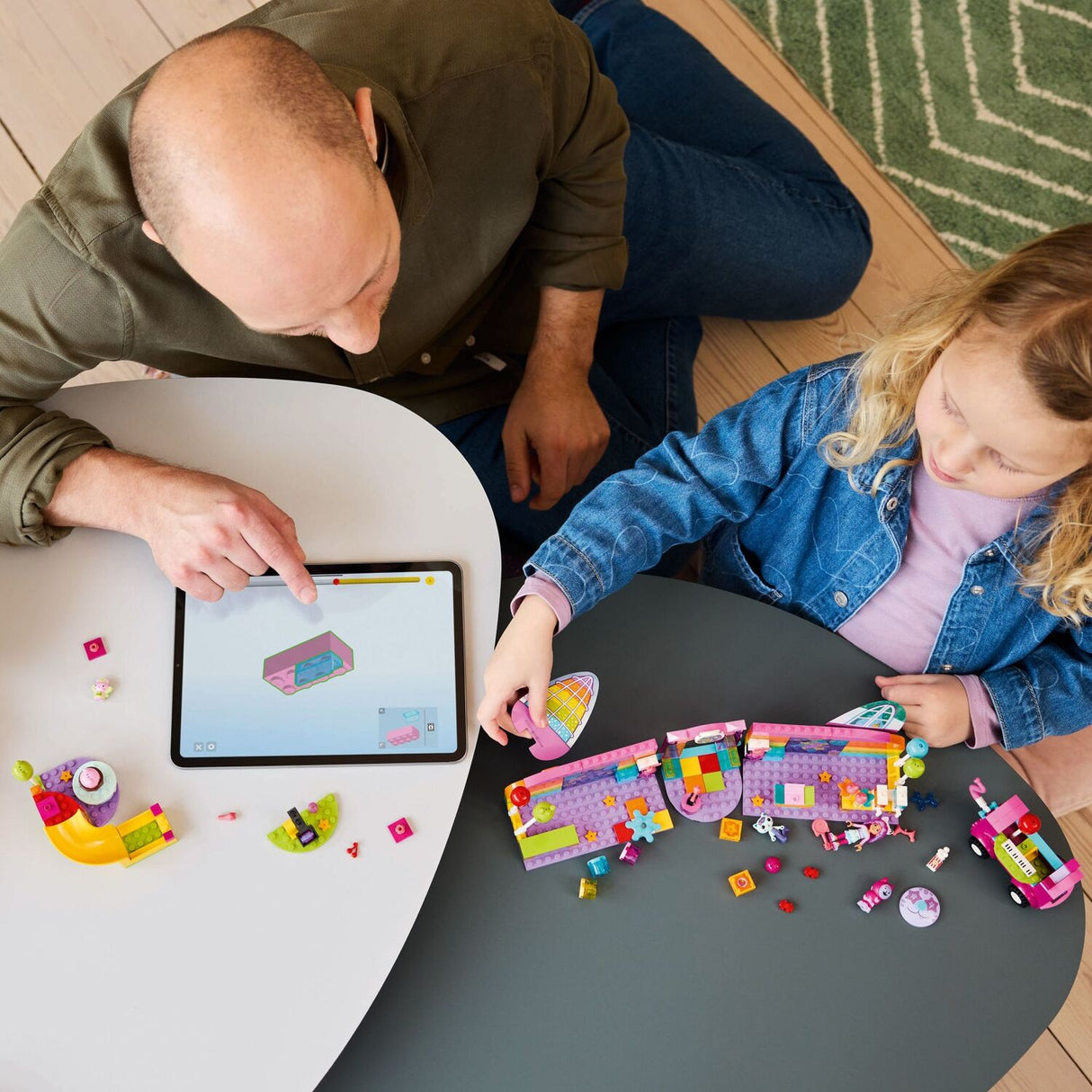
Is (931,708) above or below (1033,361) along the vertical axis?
below

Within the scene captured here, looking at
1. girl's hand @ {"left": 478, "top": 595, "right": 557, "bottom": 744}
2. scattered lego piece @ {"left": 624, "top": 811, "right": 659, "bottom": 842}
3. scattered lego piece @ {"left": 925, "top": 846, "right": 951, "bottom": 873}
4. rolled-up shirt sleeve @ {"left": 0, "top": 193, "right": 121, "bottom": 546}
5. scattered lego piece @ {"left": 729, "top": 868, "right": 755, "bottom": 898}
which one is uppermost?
rolled-up shirt sleeve @ {"left": 0, "top": 193, "right": 121, "bottom": 546}

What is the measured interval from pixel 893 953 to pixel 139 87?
0.97 meters

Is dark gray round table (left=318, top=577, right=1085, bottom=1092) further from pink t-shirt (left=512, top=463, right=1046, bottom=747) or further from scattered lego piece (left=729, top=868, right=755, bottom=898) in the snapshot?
pink t-shirt (left=512, top=463, right=1046, bottom=747)

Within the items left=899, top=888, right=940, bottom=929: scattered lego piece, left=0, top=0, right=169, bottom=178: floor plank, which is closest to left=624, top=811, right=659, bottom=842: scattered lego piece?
left=899, top=888, right=940, bottom=929: scattered lego piece

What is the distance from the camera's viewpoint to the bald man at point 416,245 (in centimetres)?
71

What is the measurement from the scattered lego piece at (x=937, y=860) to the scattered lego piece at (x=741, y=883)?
0.16 m

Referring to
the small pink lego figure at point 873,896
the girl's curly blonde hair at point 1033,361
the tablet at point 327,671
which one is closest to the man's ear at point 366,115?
the tablet at point 327,671

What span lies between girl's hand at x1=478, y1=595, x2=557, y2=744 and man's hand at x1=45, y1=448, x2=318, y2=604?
6.7 inches

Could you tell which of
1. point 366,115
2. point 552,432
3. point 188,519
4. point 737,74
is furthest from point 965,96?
point 188,519

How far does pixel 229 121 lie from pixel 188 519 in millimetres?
316

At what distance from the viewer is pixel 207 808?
80 centimetres

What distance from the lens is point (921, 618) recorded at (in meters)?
0.99

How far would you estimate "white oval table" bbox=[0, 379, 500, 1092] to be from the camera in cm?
74

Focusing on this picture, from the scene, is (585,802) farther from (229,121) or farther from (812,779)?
(229,121)
